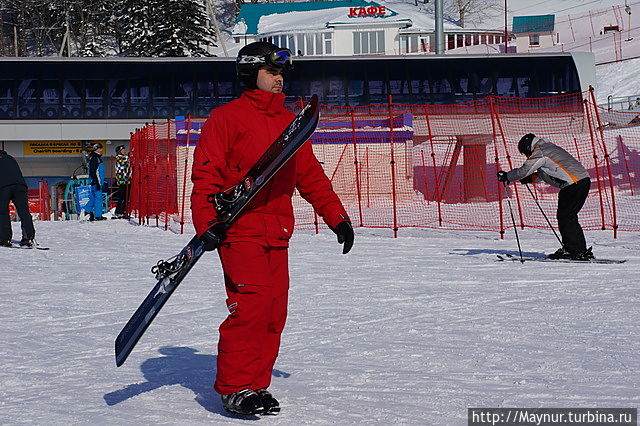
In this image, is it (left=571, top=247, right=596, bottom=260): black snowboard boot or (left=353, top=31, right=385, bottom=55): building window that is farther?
(left=353, top=31, right=385, bottom=55): building window

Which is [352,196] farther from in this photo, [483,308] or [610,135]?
[483,308]

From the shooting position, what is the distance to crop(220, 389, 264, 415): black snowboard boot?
4254 millimetres

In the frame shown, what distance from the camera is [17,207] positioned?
44.5 feet

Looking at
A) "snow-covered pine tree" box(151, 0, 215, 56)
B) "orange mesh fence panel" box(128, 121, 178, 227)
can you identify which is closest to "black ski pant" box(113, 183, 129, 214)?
"orange mesh fence panel" box(128, 121, 178, 227)

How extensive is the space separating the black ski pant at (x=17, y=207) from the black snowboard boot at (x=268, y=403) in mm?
9615

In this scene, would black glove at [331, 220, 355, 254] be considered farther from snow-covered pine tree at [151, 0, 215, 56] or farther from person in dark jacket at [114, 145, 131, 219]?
snow-covered pine tree at [151, 0, 215, 56]

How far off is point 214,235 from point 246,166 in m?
0.36

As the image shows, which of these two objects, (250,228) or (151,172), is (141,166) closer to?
(151,172)

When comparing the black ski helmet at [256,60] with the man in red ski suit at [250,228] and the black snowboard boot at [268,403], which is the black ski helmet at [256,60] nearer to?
the man in red ski suit at [250,228]

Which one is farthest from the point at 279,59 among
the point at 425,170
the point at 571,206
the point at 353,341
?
the point at 425,170

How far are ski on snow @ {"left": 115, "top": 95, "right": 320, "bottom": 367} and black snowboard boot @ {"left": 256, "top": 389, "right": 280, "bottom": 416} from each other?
1.94 feet

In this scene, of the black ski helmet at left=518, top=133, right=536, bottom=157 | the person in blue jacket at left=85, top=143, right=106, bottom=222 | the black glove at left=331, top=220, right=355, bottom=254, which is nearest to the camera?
the black glove at left=331, top=220, right=355, bottom=254

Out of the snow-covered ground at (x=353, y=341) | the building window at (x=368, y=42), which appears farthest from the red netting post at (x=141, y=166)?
the building window at (x=368, y=42)

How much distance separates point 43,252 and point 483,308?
7.44m
